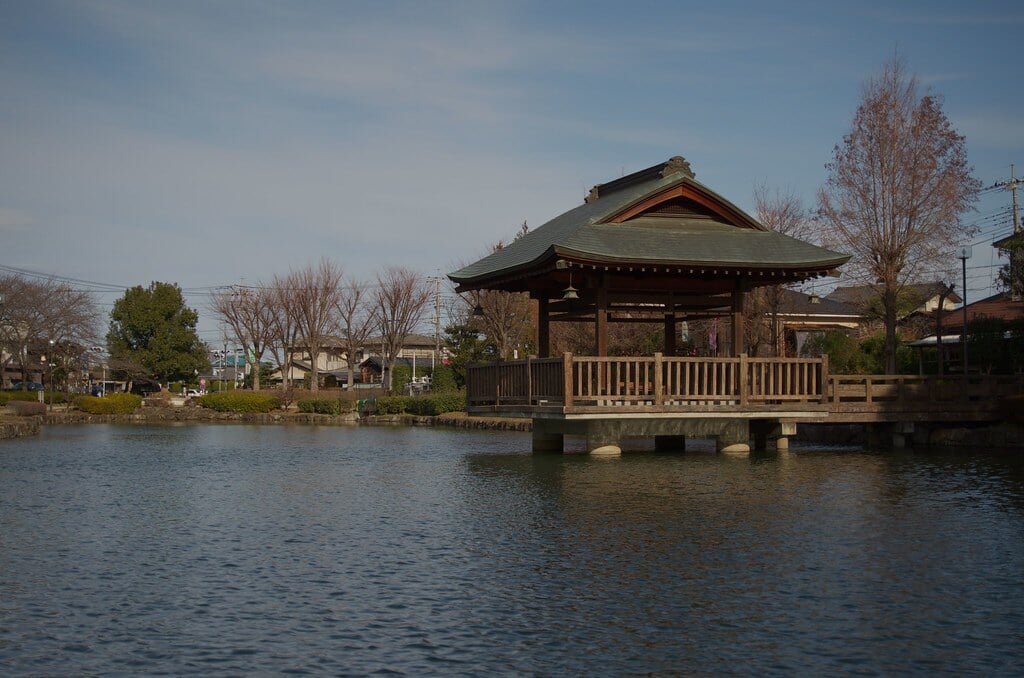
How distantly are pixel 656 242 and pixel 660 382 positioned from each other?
129 inches

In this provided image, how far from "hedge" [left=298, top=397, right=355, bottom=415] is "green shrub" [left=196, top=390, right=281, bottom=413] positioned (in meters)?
2.25

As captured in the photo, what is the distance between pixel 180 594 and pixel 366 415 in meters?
45.0

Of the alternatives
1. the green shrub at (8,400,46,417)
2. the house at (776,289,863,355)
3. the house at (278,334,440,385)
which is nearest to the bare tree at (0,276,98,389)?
the green shrub at (8,400,46,417)

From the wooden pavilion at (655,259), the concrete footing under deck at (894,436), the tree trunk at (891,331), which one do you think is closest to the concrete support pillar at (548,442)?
the wooden pavilion at (655,259)

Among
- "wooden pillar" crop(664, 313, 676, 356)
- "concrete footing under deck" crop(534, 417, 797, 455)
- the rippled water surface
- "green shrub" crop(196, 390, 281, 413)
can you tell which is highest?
"wooden pillar" crop(664, 313, 676, 356)

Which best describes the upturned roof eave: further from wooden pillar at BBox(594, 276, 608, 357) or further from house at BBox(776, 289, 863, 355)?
house at BBox(776, 289, 863, 355)

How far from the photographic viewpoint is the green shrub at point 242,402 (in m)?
58.2

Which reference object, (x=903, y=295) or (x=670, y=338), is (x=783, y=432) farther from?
(x=903, y=295)

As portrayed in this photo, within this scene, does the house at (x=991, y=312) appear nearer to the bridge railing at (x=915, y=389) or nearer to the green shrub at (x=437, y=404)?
the bridge railing at (x=915, y=389)

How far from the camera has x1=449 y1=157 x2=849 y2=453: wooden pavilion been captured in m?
22.3

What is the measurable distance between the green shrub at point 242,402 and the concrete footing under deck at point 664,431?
3580cm

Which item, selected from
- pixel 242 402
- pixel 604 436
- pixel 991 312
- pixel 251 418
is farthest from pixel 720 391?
pixel 242 402

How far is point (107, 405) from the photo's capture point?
2223 inches

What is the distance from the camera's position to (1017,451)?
24.4m
